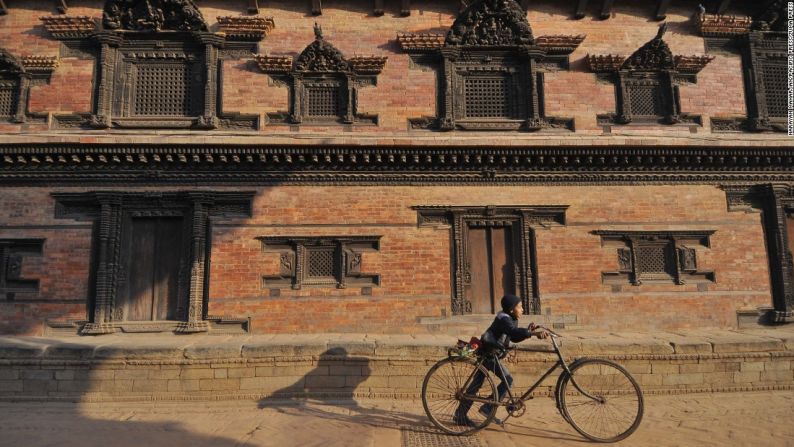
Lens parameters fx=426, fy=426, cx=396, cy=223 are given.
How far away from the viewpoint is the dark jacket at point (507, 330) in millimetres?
4965

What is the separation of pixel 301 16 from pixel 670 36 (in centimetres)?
975

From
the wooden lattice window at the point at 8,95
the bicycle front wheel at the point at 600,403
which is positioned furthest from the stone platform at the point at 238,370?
the wooden lattice window at the point at 8,95

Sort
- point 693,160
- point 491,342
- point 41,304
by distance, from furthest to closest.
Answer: point 693,160, point 41,304, point 491,342

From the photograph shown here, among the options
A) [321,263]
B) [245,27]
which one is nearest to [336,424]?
[321,263]

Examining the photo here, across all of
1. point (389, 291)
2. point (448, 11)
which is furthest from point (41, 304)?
point (448, 11)

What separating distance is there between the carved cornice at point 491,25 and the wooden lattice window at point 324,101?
3.23m

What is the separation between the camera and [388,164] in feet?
32.0

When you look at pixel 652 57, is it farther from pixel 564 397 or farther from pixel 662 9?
pixel 564 397

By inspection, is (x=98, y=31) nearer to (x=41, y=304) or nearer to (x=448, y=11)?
(x=41, y=304)

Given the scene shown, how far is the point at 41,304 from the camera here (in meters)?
9.31

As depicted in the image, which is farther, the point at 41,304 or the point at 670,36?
the point at 670,36

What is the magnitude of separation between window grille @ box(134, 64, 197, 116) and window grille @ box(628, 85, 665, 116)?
11053mm

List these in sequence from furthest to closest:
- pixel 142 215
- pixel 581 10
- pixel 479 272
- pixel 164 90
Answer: pixel 581 10 < pixel 164 90 < pixel 479 272 < pixel 142 215

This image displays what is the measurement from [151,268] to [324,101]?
5.63 m
